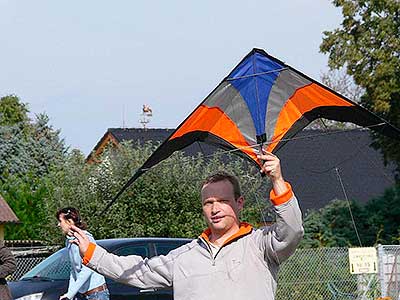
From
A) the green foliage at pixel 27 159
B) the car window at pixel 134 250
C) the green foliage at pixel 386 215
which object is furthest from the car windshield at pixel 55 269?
the green foliage at pixel 27 159

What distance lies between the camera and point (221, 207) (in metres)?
4.36

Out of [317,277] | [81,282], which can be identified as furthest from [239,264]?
[317,277]

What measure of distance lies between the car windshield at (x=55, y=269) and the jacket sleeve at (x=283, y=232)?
26.1ft

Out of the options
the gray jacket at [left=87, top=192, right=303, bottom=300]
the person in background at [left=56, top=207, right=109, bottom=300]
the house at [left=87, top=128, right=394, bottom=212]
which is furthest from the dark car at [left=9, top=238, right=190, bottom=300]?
the house at [left=87, top=128, right=394, bottom=212]

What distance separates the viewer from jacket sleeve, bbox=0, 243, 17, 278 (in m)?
10.3

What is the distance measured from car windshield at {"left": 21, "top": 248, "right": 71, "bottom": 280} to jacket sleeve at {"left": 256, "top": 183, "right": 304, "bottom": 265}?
7.95 metres

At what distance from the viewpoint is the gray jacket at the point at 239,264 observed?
13.6ft

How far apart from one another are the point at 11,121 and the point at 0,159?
54.9 feet

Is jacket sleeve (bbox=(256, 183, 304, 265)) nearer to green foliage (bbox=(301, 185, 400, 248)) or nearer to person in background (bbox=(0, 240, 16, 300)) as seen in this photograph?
person in background (bbox=(0, 240, 16, 300))

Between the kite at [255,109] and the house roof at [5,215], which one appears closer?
the kite at [255,109]

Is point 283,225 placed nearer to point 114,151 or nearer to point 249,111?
point 249,111

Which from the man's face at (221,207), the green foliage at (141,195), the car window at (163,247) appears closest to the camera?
the man's face at (221,207)

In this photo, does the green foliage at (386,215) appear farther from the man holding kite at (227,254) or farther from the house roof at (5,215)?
the man holding kite at (227,254)

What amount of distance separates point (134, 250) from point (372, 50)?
12.5 m
